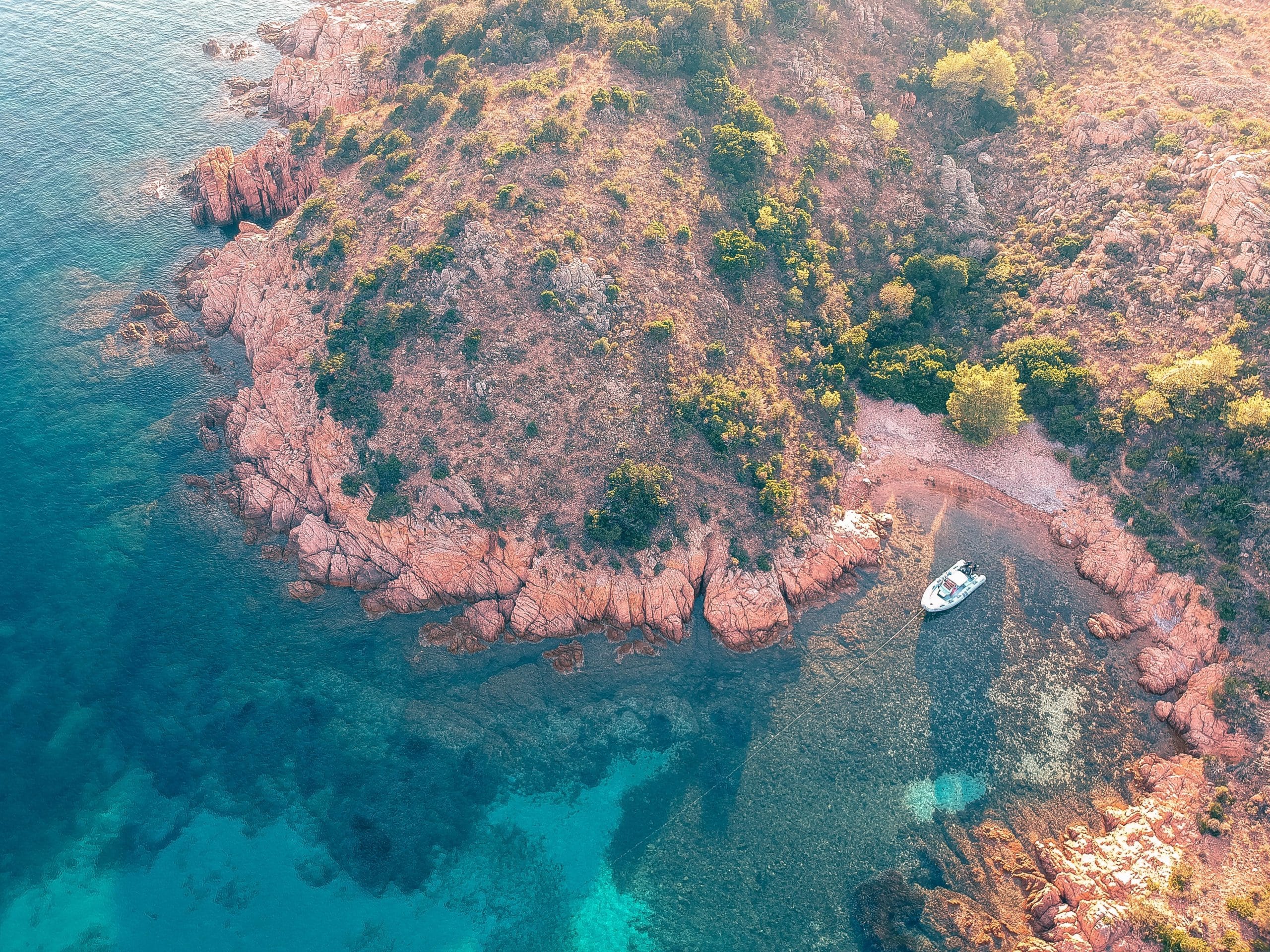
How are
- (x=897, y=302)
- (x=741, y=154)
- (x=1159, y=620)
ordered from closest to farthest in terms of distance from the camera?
(x=1159, y=620), (x=897, y=302), (x=741, y=154)

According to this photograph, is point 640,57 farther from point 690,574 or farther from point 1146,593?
point 1146,593

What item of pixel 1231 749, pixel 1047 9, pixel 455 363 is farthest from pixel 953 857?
pixel 1047 9

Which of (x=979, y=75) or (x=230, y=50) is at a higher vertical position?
(x=979, y=75)

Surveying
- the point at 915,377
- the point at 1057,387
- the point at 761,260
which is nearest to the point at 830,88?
the point at 761,260

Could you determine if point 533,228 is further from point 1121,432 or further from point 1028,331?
point 1121,432

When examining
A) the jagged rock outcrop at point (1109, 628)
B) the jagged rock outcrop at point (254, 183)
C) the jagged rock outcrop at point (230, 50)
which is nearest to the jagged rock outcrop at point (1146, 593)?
the jagged rock outcrop at point (1109, 628)

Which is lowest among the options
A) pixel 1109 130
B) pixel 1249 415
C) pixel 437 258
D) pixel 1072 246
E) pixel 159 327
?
pixel 159 327
